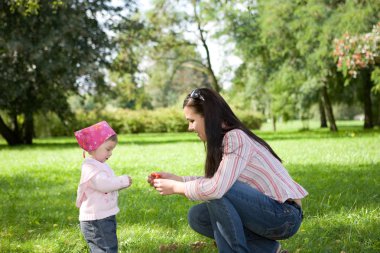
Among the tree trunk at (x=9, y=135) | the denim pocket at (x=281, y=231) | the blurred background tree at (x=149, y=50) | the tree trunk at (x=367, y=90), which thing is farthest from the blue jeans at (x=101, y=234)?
the tree trunk at (x=367, y=90)

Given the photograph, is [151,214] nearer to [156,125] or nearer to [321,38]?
[321,38]

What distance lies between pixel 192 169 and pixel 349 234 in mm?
5482

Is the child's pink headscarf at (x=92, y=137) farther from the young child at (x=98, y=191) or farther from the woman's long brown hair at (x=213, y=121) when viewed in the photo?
the woman's long brown hair at (x=213, y=121)

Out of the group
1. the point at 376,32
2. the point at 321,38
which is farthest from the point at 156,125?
the point at 376,32

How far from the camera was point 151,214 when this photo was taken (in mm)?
5398

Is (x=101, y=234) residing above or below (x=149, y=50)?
below

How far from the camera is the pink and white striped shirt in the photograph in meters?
3.10

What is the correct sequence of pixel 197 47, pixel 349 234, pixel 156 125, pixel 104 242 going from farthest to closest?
1. pixel 156 125
2. pixel 197 47
3. pixel 349 234
4. pixel 104 242

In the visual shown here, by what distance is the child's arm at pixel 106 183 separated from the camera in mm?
3352

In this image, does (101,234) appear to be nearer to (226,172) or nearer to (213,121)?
(226,172)

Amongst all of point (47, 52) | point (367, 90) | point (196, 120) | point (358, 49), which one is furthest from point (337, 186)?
point (367, 90)

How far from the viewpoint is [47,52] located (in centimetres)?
1770

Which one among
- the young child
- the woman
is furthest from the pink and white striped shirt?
the young child

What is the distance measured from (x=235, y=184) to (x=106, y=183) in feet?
2.87
